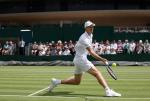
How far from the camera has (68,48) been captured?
32312 millimetres

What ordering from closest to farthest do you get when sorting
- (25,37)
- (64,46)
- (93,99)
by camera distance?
(93,99) → (64,46) → (25,37)

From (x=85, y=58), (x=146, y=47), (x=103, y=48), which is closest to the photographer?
(x=85, y=58)

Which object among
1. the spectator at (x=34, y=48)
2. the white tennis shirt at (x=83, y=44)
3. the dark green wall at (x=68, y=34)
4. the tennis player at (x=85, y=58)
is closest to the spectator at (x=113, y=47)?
the dark green wall at (x=68, y=34)

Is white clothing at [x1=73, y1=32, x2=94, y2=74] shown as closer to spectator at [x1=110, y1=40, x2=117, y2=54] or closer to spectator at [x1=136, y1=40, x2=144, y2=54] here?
spectator at [x1=110, y1=40, x2=117, y2=54]

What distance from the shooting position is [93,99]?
1168 centimetres

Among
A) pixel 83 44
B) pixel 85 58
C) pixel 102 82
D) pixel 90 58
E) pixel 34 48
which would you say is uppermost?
pixel 83 44

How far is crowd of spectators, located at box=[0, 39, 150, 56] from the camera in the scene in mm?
31531

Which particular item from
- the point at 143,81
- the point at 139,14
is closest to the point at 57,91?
the point at 143,81

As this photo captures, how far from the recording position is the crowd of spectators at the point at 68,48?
31531 millimetres

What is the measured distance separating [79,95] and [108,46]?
19269 mm

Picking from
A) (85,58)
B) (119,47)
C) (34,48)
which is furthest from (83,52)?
(34,48)

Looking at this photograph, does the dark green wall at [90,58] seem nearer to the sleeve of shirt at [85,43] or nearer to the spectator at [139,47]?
the spectator at [139,47]

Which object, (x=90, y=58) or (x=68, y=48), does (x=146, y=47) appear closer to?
(x=90, y=58)

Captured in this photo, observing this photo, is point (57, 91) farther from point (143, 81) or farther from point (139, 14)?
A: point (139, 14)
